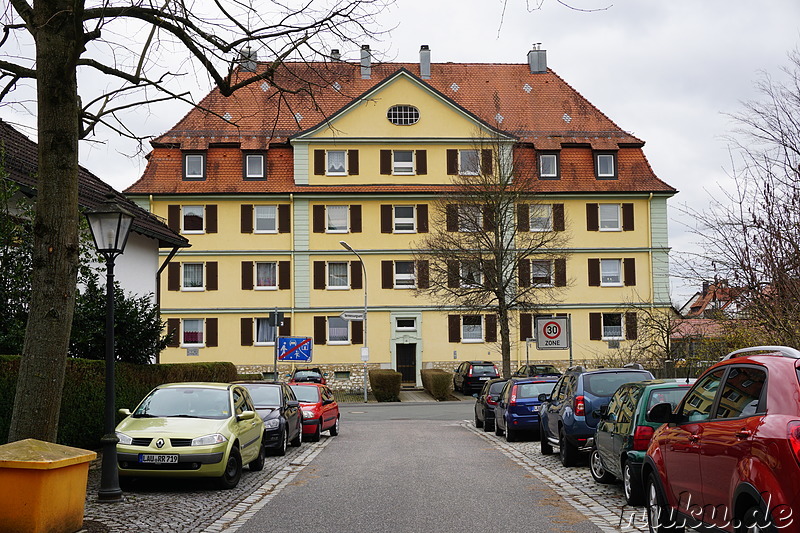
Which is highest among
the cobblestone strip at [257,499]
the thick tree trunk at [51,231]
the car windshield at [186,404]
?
the thick tree trunk at [51,231]

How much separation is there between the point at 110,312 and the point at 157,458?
222 cm

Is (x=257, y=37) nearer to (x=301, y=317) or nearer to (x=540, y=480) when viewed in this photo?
(x=540, y=480)

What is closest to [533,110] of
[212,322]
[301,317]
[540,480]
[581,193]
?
[581,193]

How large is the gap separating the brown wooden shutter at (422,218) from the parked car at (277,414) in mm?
33115

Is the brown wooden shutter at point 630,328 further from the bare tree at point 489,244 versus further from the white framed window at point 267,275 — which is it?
the white framed window at point 267,275

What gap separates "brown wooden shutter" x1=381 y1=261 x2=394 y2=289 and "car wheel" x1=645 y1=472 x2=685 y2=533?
4558 cm

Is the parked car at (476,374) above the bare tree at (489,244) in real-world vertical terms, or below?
below

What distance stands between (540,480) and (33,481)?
27.5ft

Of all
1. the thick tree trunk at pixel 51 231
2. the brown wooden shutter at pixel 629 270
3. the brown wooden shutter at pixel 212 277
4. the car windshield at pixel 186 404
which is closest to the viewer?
the thick tree trunk at pixel 51 231

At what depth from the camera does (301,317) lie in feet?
177

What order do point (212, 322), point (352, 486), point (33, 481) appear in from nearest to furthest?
point (33, 481), point (352, 486), point (212, 322)

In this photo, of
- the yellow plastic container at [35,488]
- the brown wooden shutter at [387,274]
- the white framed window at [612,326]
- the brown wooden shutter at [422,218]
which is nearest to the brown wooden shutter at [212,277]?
the brown wooden shutter at [387,274]

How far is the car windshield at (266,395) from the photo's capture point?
20.2 metres

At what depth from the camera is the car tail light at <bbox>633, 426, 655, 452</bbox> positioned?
11203 mm
